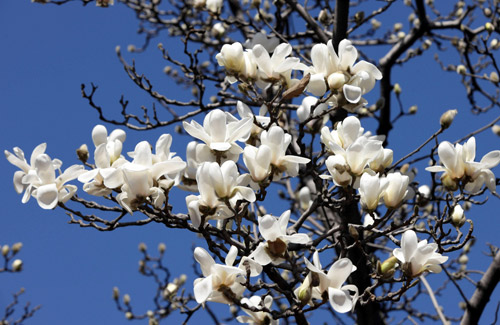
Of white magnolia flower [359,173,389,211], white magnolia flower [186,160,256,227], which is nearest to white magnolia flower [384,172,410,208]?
white magnolia flower [359,173,389,211]

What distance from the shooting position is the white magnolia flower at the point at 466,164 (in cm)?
146

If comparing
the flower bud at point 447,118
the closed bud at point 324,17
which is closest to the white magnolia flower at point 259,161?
the flower bud at point 447,118

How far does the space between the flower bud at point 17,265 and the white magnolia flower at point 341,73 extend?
11.6ft

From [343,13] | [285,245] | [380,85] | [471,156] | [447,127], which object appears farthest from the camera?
[380,85]

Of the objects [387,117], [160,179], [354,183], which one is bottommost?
[354,183]

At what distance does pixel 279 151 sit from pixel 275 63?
38 cm

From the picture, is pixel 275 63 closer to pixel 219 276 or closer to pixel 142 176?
pixel 142 176

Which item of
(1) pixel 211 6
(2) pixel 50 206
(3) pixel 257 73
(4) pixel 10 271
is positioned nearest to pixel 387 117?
(1) pixel 211 6

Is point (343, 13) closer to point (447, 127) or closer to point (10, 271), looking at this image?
point (447, 127)

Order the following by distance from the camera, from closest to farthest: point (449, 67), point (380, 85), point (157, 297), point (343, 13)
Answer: point (343, 13)
point (380, 85)
point (157, 297)
point (449, 67)

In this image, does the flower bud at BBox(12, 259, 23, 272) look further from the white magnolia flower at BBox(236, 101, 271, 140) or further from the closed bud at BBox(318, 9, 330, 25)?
the white magnolia flower at BBox(236, 101, 271, 140)

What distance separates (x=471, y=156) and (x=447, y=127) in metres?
0.44

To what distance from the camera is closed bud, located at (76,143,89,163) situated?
171 centimetres

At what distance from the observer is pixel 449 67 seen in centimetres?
418
